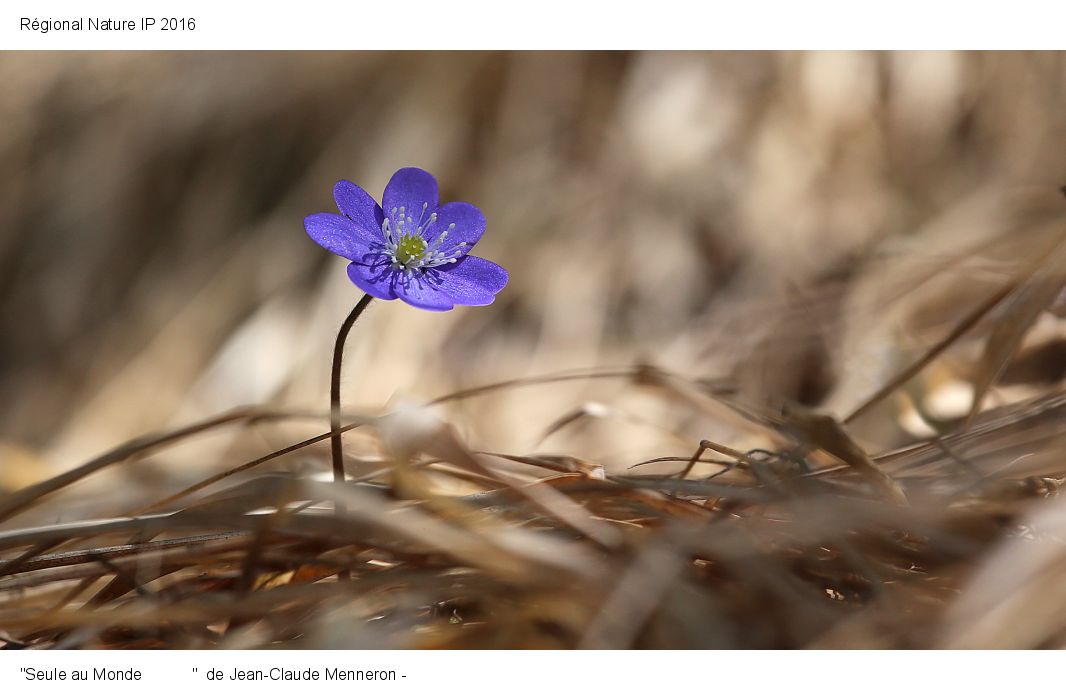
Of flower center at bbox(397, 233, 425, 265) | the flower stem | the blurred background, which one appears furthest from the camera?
the blurred background

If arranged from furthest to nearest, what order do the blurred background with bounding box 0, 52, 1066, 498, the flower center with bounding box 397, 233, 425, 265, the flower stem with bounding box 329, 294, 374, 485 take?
the blurred background with bounding box 0, 52, 1066, 498 < the flower center with bounding box 397, 233, 425, 265 < the flower stem with bounding box 329, 294, 374, 485

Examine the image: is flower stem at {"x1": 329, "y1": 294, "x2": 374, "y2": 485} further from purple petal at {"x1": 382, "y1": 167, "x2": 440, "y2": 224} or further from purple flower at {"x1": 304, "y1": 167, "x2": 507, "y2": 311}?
purple petal at {"x1": 382, "y1": 167, "x2": 440, "y2": 224}

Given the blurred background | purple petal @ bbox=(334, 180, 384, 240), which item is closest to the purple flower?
purple petal @ bbox=(334, 180, 384, 240)

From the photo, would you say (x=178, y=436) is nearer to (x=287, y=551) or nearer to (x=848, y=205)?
(x=287, y=551)

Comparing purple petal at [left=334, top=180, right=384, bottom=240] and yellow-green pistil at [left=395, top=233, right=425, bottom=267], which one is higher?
purple petal at [left=334, top=180, right=384, bottom=240]

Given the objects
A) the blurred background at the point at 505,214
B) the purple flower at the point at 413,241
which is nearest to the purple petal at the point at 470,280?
the purple flower at the point at 413,241

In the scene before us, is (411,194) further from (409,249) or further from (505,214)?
(505,214)
